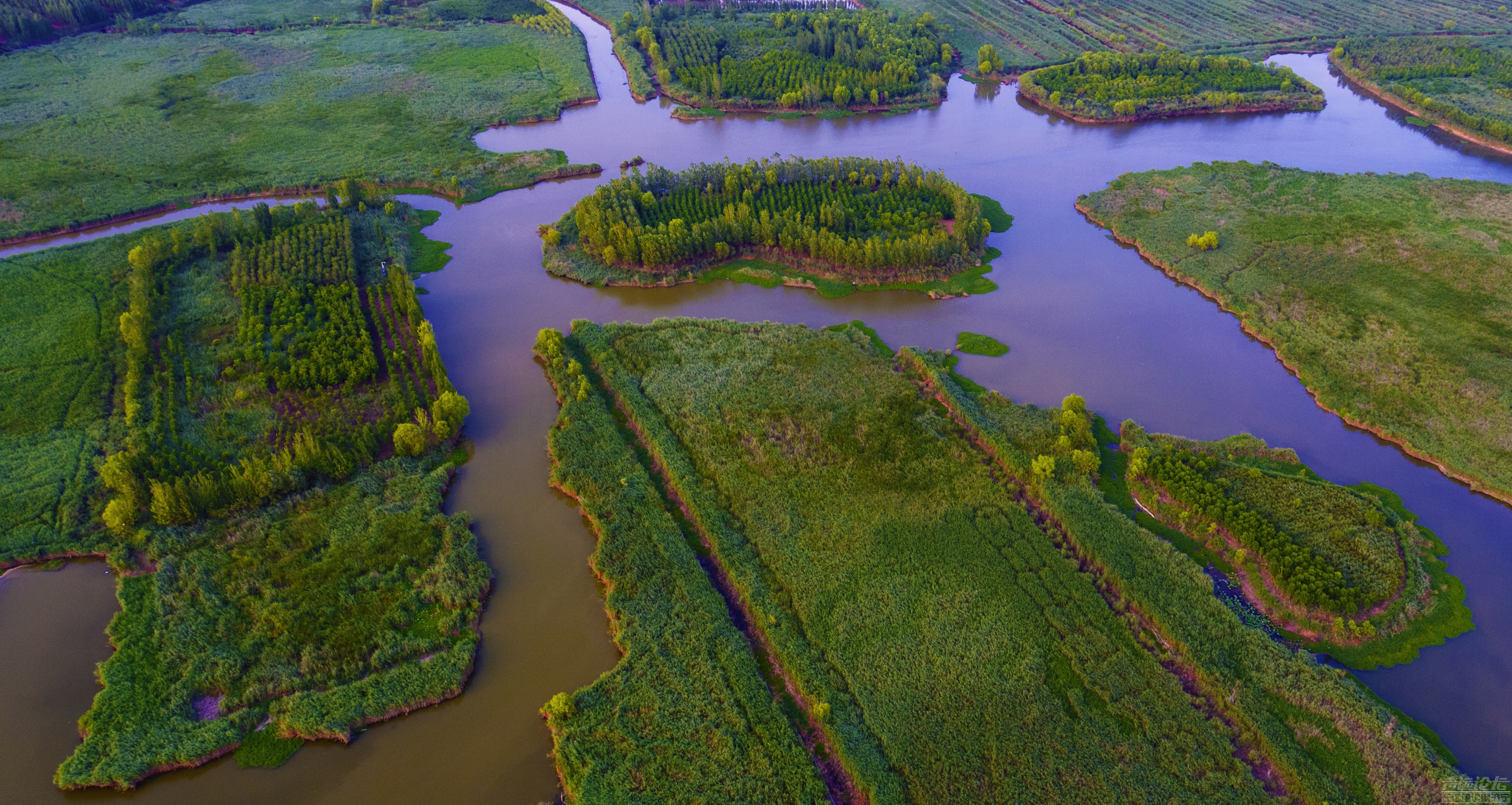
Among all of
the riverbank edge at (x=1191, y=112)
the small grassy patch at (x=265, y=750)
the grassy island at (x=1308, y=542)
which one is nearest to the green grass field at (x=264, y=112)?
the small grassy patch at (x=265, y=750)

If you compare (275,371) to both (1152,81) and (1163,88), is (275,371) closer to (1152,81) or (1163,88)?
(1163,88)

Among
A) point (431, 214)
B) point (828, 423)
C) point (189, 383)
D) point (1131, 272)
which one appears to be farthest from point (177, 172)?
point (1131, 272)

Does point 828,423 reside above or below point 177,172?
below

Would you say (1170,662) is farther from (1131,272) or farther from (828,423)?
(1131,272)

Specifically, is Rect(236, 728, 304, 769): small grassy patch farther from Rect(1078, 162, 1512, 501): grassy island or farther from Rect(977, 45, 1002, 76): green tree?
Rect(977, 45, 1002, 76): green tree

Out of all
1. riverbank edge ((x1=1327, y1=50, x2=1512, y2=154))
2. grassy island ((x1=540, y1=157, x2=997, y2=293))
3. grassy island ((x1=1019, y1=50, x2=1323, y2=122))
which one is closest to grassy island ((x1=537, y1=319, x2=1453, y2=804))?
grassy island ((x1=540, y1=157, x2=997, y2=293))
